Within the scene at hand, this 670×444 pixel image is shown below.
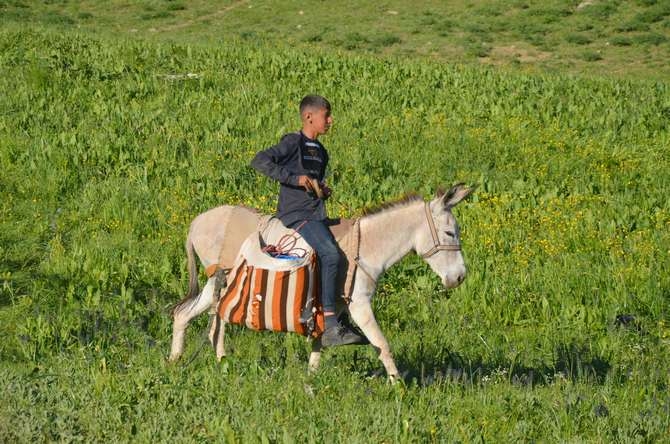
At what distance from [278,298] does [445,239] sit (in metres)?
1.34

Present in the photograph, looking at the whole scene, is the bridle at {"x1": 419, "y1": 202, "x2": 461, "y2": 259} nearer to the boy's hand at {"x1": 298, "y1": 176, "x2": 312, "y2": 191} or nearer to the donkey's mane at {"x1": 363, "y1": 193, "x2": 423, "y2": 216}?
the donkey's mane at {"x1": 363, "y1": 193, "x2": 423, "y2": 216}

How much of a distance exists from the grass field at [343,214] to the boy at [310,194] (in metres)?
0.51

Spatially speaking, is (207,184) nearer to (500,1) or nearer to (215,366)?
(215,366)

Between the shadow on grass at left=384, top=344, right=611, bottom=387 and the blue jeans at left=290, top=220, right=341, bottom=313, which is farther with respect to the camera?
the shadow on grass at left=384, top=344, right=611, bottom=387

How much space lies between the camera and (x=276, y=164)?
7.49 m

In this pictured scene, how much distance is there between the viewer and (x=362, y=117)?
1895cm

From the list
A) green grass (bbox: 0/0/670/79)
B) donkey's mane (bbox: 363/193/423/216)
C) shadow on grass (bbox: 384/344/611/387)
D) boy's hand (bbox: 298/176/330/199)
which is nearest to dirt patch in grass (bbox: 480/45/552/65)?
green grass (bbox: 0/0/670/79)

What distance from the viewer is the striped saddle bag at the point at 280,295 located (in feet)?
24.7

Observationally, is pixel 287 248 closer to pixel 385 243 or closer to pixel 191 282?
pixel 385 243

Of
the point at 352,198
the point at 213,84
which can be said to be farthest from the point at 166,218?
the point at 213,84

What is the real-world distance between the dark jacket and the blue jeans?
4.1 inches

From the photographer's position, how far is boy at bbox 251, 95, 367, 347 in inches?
295

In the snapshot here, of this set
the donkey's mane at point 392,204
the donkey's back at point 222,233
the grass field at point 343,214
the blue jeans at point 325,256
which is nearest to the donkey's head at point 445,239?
the donkey's mane at point 392,204

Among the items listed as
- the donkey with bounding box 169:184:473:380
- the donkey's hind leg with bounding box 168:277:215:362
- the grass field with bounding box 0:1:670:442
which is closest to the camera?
the grass field with bounding box 0:1:670:442
